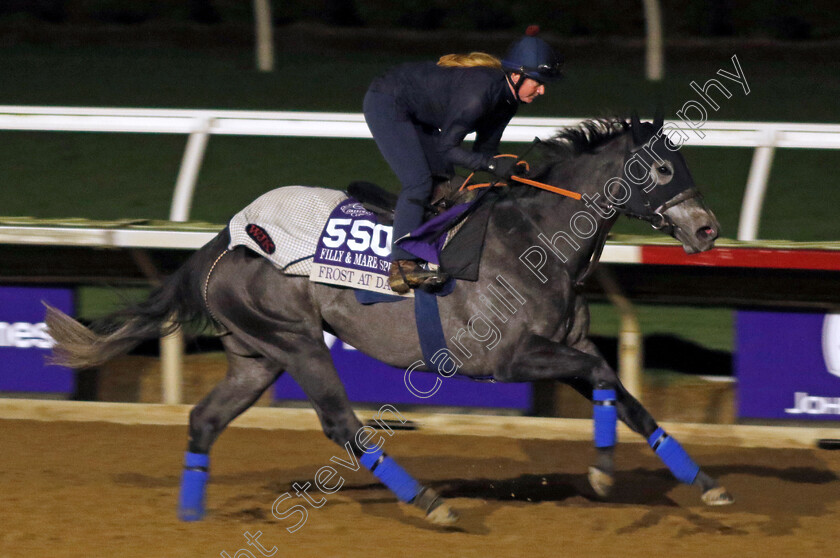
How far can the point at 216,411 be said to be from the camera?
192 inches

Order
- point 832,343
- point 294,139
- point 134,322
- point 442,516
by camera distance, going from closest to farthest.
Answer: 1. point 442,516
2. point 134,322
3. point 832,343
4. point 294,139

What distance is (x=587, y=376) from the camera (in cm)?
449

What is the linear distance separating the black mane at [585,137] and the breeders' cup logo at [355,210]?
77 cm

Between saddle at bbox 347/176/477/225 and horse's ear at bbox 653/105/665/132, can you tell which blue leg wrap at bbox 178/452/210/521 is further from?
horse's ear at bbox 653/105/665/132

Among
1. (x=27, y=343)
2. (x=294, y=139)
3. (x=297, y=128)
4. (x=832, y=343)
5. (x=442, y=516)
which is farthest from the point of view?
(x=294, y=139)

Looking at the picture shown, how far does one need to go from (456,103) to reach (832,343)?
2.66 metres

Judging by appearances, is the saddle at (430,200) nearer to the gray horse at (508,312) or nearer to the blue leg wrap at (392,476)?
the gray horse at (508,312)

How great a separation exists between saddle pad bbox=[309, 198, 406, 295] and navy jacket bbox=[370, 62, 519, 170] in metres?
0.43

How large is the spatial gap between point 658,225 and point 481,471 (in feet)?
5.56

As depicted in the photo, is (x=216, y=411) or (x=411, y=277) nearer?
(x=411, y=277)

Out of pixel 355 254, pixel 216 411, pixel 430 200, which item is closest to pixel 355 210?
pixel 355 254

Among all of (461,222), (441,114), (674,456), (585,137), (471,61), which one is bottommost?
(674,456)

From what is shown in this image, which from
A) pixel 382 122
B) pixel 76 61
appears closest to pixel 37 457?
pixel 382 122

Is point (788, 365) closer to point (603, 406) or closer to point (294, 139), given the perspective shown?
point (603, 406)
